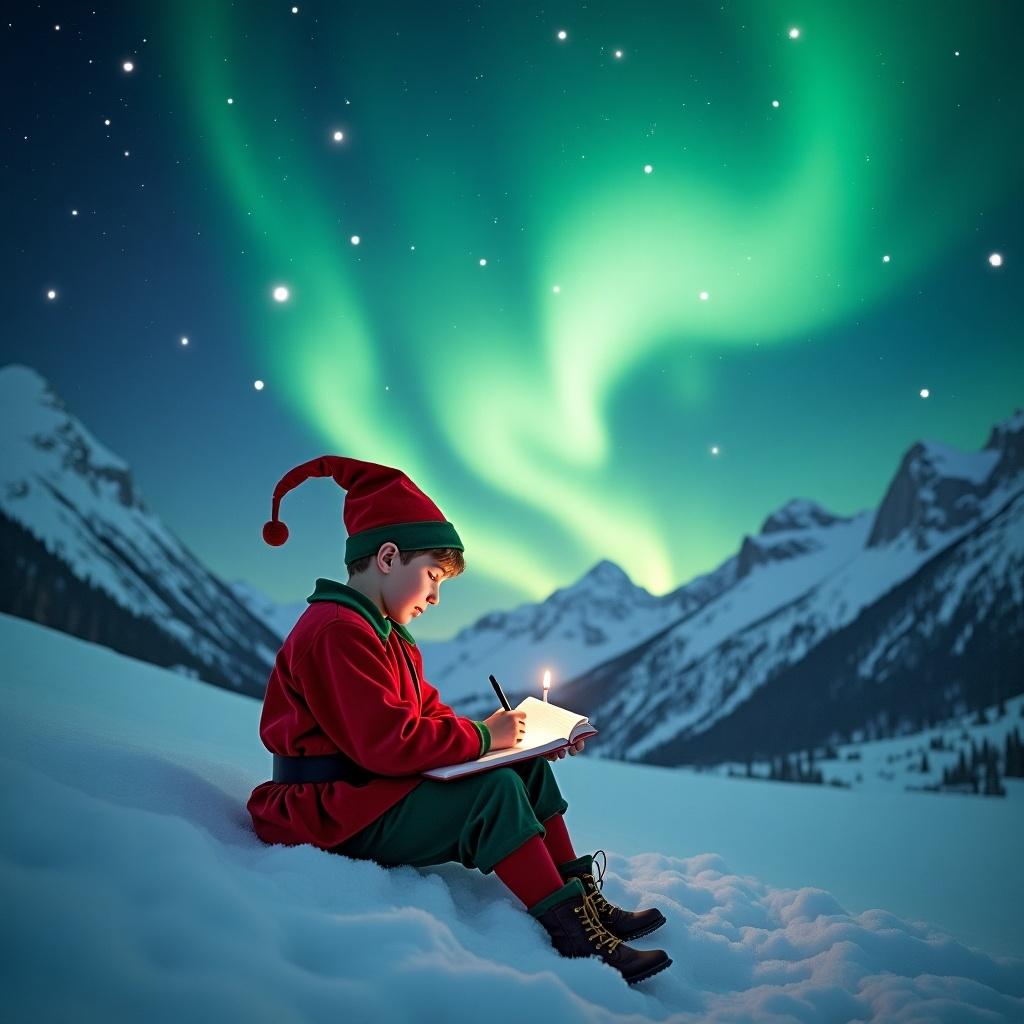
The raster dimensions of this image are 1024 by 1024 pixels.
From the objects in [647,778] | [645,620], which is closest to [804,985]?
[647,778]

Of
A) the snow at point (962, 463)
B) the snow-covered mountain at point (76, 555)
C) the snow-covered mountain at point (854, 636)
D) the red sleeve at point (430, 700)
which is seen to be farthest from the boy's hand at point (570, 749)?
the snow at point (962, 463)

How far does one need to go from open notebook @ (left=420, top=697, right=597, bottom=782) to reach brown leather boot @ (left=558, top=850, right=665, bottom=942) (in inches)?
9.6

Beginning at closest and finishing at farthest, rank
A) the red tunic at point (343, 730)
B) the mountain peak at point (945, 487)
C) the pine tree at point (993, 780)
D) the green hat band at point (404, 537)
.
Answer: the red tunic at point (343, 730), the green hat band at point (404, 537), the pine tree at point (993, 780), the mountain peak at point (945, 487)

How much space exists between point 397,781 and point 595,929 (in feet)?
1.39

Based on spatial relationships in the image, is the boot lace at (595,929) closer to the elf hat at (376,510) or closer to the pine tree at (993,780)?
the elf hat at (376,510)

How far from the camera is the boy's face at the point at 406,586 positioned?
1.69 m

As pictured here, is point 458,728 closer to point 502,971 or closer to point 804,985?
point 502,971

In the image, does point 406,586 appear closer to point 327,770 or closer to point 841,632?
point 327,770

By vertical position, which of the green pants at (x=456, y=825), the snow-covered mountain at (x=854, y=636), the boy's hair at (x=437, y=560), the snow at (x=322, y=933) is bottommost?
the snow at (x=322, y=933)

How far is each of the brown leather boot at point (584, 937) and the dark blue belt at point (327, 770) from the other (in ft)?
1.30

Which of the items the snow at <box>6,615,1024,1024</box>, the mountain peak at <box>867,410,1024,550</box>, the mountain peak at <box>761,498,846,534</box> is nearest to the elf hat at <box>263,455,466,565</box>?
the snow at <box>6,615,1024,1024</box>

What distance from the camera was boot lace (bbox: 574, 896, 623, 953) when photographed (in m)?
1.37

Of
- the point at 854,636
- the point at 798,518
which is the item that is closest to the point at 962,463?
the point at 854,636

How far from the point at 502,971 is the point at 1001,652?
1160 centimetres
